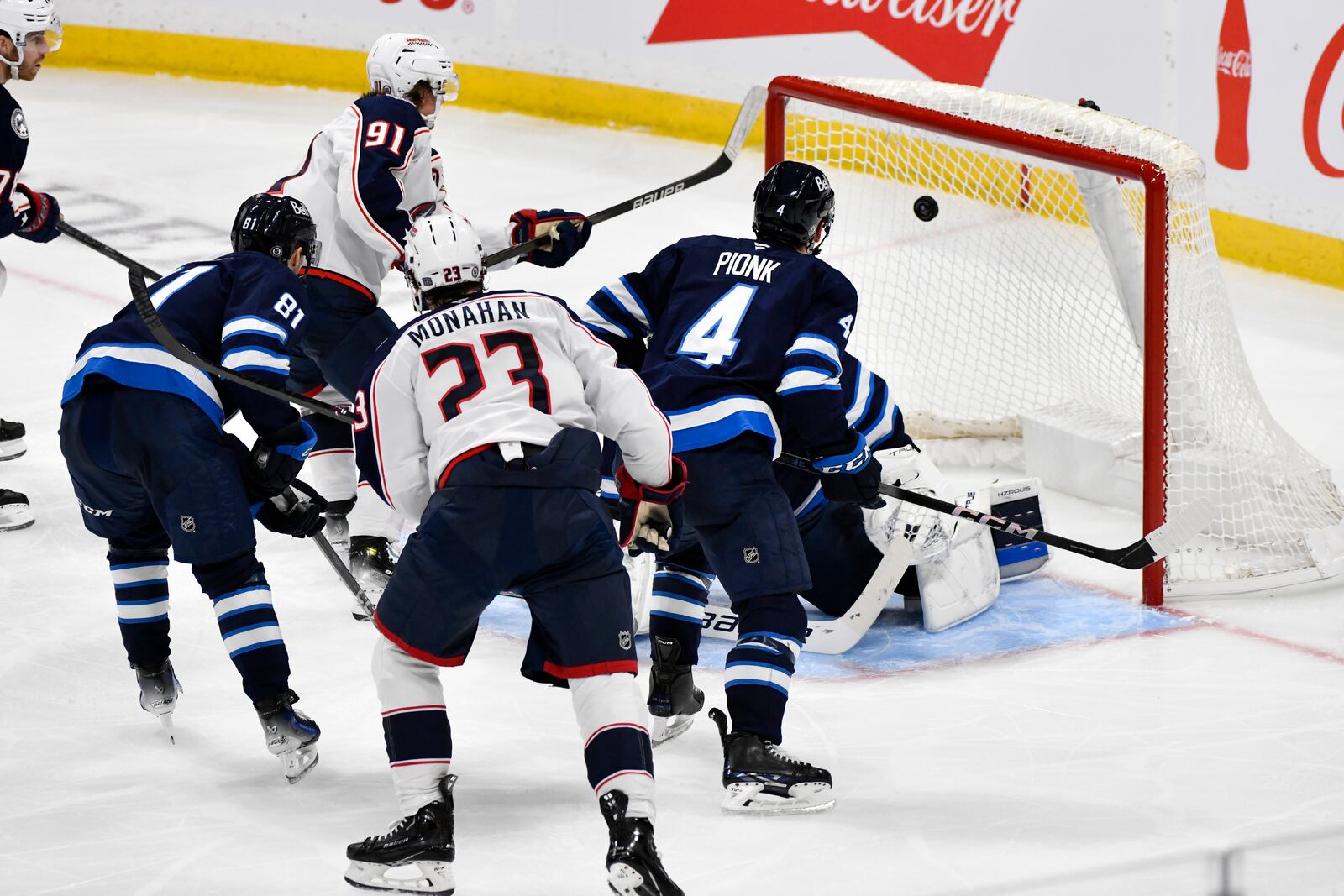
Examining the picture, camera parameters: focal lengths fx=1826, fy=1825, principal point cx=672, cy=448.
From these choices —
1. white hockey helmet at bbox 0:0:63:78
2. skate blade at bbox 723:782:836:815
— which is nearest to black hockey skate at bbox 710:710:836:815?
skate blade at bbox 723:782:836:815

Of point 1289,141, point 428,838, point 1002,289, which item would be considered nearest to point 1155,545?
point 1002,289

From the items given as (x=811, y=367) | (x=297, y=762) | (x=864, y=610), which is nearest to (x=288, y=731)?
(x=297, y=762)

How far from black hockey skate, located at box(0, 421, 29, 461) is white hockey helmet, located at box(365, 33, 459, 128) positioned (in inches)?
52.9

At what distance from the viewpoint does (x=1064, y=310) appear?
4.52 metres

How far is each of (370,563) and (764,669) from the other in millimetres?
1246

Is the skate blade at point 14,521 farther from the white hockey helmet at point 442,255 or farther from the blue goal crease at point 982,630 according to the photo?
the white hockey helmet at point 442,255

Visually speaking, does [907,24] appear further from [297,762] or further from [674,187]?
[297,762]

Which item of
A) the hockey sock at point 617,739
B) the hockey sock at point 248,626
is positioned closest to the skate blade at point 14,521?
the hockey sock at point 248,626

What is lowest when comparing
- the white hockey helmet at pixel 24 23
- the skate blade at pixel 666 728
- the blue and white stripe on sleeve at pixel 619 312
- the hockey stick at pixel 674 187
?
the skate blade at pixel 666 728

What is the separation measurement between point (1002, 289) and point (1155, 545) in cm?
124

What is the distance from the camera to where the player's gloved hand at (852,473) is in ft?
10.3

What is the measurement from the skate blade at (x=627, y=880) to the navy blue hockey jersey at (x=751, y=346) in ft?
2.70

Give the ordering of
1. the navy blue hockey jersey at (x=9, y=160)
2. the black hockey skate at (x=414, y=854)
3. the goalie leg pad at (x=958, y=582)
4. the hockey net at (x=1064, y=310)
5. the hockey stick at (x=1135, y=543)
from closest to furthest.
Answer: the black hockey skate at (x=414, y=854) → the hockey stick at (x=1135, y=543) → the goalie leg pad at (x=958, y=582) → the hockey net at (x=1064, y=310) → the navy blue hockey jersey at (x=9, y=160)

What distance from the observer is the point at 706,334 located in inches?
124
